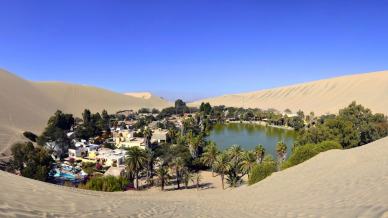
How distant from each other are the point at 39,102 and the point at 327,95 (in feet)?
341

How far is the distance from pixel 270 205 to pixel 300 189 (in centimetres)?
278

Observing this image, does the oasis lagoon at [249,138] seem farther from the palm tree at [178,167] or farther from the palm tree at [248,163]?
the palm tree at [178,167]

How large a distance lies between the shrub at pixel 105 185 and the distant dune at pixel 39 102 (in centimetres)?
2166

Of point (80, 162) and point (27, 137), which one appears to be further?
point (27, 137)

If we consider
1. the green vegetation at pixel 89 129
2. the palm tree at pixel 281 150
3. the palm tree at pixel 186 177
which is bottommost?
the palm tree at pixel 186 177

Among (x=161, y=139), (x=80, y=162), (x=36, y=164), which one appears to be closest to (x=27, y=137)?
(x=80, y=162)

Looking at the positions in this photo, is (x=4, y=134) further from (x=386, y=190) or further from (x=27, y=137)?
(x=386, y=190)

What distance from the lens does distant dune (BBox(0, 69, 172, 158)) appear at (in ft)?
227

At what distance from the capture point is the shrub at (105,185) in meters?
25.8

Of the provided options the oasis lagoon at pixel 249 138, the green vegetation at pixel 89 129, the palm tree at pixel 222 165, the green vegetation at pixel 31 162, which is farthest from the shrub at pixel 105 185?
the green vegetation at pixel 89 129

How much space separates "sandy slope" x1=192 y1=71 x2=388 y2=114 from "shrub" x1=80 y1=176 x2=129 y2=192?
287ft

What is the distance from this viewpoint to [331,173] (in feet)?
47.0

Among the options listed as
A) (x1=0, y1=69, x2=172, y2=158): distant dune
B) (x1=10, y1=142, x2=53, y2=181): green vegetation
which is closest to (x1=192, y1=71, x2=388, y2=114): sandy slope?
(x1=0, y1=69, x2=172, y2=158): distant dune

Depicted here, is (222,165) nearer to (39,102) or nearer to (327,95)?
(39,102)
